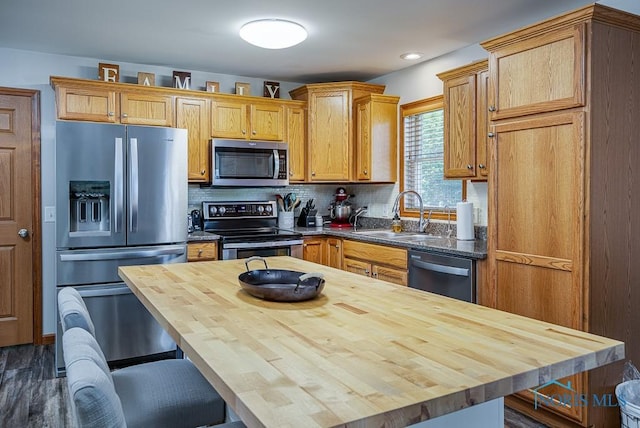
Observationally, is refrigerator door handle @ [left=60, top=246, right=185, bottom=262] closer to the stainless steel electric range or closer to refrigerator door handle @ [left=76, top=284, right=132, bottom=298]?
refrigerator door handle @ [left=76, top=284, right=132, bottom=298]

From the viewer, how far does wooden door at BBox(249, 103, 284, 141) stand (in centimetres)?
455

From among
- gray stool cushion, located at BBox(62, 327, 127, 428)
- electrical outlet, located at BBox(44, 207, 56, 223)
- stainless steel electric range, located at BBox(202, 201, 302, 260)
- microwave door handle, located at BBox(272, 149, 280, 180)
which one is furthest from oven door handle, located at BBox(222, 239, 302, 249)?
gray stool cushion, located at BBox(62, 327, 127, 428)

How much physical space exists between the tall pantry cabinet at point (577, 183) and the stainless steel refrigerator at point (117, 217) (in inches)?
97.8

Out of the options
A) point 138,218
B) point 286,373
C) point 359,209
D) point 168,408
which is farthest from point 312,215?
point 286,373

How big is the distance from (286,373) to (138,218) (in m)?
2.96

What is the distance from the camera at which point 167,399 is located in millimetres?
1656

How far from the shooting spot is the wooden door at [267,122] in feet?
14.9

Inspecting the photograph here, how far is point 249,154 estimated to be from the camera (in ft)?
14.7

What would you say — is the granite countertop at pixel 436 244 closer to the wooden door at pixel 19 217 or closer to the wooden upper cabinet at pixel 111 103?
the wooden upper cabinet at pixel 111 103

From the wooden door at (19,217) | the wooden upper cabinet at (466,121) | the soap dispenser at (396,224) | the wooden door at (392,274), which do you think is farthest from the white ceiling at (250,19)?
the wooden door at (392,274)

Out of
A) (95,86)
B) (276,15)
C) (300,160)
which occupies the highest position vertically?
(276,15)

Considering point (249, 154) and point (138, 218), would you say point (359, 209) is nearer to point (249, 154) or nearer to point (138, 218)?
point (249, 154)

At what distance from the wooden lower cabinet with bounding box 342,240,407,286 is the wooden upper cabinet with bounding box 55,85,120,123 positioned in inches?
89.5

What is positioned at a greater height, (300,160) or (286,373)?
(300,160)
